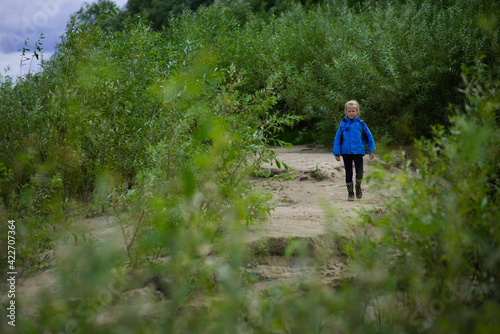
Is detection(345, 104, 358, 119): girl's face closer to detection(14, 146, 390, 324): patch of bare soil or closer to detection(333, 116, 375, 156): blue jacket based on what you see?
detection(333, 116, 375, 156): blue jacket

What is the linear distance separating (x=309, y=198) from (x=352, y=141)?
4.26 feet

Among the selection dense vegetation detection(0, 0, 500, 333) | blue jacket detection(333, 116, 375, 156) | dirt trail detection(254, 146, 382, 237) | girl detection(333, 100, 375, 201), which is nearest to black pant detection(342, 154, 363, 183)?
girl detection(333, 100, 375, 201)

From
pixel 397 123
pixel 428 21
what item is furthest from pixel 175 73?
pixel 428 21

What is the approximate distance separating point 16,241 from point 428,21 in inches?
537

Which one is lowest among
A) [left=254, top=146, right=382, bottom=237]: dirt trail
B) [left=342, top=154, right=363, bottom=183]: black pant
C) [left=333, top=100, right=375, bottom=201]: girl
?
[left=254, top=146, right=382, bottom=237]: dirt trail

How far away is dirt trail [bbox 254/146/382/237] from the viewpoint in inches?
209

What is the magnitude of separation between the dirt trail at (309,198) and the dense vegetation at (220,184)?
40 cm

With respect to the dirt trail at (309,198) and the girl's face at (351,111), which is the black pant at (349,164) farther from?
the girl's face at (351,111)

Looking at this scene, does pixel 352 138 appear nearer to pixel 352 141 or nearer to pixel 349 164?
pixel 352 141

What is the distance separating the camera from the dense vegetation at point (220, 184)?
268cm

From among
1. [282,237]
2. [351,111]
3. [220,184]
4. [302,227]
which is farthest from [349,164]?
[220,184]

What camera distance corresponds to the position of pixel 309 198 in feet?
25.8

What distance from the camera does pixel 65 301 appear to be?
2.55m

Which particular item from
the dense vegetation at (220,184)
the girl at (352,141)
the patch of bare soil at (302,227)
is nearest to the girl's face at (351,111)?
the girl at (352,141)
